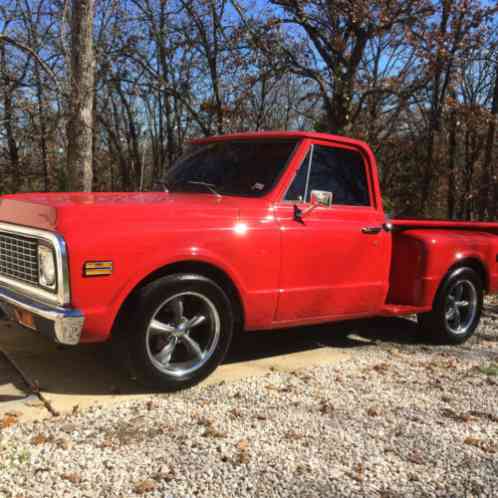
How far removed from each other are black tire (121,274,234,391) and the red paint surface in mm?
143

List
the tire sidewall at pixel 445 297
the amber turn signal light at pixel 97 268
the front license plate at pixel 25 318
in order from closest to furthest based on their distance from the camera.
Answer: the amber turn signal light at pixel 97 268
the front license plate at pixel 25 318
the tire sidewall at pixel 445 297

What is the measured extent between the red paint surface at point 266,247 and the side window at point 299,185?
0.20 ft

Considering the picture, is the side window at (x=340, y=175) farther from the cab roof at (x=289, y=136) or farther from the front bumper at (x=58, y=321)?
the front bumper at (x=58, y=321)

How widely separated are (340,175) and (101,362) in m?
2.58

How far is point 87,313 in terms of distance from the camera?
3434mm

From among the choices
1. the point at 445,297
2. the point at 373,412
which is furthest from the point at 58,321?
the point at 445,297

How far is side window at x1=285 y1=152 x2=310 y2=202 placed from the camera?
4.52 m

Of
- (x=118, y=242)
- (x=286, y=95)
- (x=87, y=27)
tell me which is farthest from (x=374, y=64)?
(x=118, y=242)

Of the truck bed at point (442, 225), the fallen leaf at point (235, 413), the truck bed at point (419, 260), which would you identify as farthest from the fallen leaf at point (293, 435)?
the truck bed at point (442, 225)

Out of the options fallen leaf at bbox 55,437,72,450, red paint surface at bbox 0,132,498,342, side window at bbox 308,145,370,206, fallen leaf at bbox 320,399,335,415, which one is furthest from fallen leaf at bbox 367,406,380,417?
fallen leaf at bbox 55,437,72,450

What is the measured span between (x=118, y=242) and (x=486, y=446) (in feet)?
8.48

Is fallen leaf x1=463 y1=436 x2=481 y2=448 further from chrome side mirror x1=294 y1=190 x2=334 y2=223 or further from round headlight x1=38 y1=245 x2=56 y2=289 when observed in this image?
round headlight x1=38 y1=245 x2=56 y2=289

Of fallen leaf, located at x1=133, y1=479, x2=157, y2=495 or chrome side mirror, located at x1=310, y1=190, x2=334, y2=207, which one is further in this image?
chrome side mirror, located at x1=310, y1=190, x2=334, y2=207

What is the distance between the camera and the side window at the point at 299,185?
Answer: 14.8 feet
